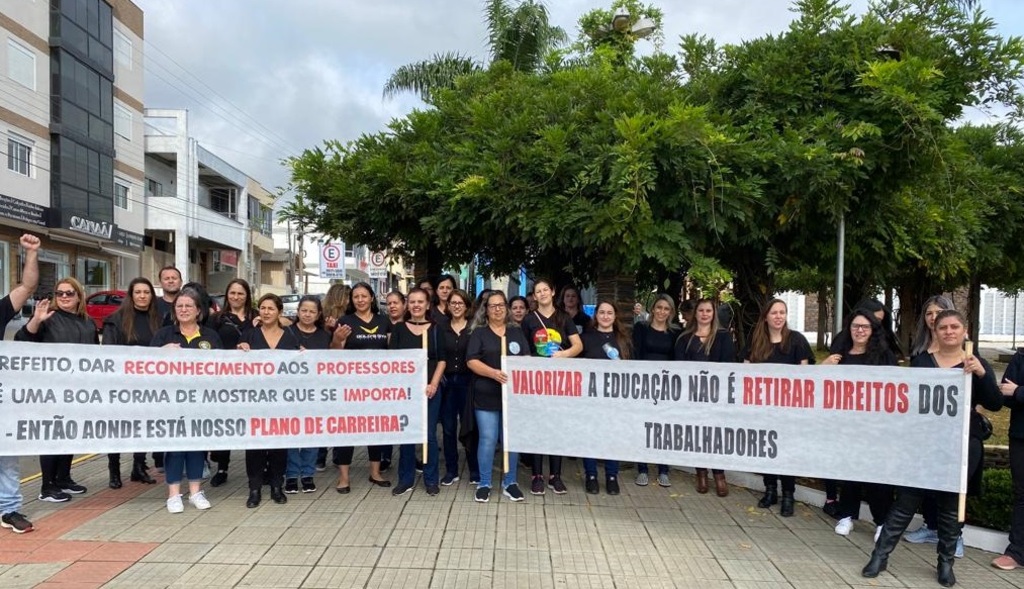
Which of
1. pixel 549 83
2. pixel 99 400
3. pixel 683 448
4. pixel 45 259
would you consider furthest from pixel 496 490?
pixel 45 259

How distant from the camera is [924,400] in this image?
4.71 metres

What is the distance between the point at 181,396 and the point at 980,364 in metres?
5.68

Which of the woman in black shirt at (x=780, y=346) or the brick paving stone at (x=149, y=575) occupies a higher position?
the woman in black shirt at (x=780, y=346)

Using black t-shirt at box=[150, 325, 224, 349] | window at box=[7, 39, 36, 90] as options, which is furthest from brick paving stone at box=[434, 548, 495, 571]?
window at box=[7, 39, 36, 90]

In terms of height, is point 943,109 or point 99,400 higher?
point 943,109

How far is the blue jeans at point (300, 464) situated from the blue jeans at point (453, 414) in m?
1.18

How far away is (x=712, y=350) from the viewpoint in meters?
6.09

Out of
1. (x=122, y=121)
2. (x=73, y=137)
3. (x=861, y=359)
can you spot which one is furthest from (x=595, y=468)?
(x=122, y=121)

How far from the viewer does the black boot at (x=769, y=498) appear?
19.3 ft

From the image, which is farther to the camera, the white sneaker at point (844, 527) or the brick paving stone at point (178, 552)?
the white sneaker at point (844, 527)

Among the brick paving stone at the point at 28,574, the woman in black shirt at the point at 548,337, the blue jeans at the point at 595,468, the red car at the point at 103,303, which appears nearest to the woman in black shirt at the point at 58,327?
the brick paving stone at the point at 28,574

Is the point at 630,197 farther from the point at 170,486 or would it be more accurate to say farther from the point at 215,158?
the point at 215,158

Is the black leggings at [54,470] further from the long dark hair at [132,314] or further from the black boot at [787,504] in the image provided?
the black boot at [787,504]

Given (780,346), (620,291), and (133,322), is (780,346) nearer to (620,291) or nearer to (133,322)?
(620,291)
